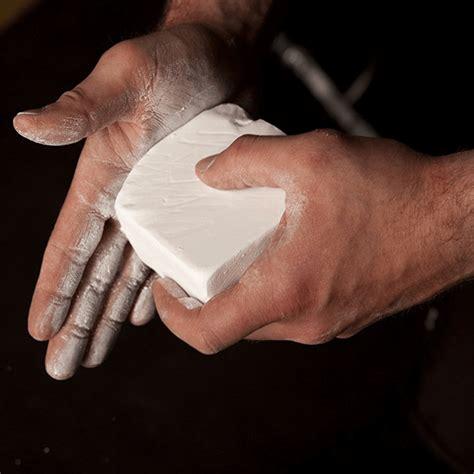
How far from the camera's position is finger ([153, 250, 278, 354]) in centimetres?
105

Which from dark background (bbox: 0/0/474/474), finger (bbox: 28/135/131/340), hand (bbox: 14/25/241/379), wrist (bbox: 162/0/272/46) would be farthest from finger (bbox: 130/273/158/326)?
wrist (bbox: 162/0/272/46)

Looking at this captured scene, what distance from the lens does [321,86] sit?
2.11m

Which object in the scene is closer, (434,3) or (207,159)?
(207,159)

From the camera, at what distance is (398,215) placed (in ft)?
3.49

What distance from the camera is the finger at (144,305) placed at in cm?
134

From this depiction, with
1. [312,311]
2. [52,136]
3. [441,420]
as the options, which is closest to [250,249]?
[312,311]

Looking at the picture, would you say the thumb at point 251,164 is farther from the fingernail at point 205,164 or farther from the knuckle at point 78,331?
the knuckle at point 78,331

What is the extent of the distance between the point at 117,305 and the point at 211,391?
35cm

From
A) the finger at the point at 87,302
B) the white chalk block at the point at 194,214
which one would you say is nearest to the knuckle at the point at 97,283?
the finger at the point at 87,302

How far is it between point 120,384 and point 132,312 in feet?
0.78

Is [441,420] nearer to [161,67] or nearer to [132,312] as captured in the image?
[132,312]

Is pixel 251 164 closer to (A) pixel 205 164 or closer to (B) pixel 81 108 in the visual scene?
(A) pixel 205 164

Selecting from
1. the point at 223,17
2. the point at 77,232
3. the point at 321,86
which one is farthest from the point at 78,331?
the point at 321,86

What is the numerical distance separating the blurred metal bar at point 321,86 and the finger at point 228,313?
1047 millimetres
